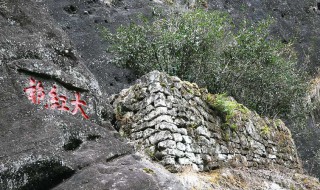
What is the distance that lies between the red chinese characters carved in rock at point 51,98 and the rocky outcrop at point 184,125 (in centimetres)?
135

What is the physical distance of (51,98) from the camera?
4.48 meters

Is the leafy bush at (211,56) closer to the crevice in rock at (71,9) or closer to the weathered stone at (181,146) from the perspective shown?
the weathered stone at (181,146)

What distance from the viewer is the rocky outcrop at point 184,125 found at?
19.0 feet

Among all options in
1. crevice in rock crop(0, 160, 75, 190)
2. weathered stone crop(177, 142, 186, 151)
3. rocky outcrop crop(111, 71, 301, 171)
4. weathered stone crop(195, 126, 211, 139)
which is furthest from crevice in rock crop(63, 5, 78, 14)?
crevice in rock crop(0, 160, 75, 190)

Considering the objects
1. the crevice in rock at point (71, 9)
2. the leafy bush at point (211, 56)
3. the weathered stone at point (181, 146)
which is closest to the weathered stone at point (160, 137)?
the weathered stone at point (181, 146)

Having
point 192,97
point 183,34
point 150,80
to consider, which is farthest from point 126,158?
point 183,34

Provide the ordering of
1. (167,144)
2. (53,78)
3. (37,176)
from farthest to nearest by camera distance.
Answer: (167,144) < (53,78) < (37,176)

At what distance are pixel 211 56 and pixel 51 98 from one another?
476 cm

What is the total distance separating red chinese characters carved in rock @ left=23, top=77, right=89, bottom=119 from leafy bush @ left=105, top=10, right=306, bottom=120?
11.0ft

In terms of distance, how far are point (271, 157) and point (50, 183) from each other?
5678 mm

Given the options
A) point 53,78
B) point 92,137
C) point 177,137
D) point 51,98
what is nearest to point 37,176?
point 92,137

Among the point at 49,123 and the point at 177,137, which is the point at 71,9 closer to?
Answer: the point at 177,137

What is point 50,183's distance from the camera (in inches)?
151

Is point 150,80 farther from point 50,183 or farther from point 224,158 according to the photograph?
point 50,183
